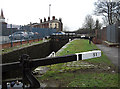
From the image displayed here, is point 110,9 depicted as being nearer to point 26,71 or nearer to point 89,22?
point 89,22

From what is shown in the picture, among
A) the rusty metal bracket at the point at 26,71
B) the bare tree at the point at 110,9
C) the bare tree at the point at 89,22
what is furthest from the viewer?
the bare tree at the point at 89,22

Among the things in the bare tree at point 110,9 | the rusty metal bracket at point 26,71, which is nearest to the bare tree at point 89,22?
the bare tree at point 110,9

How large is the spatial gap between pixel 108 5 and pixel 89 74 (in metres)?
35.0

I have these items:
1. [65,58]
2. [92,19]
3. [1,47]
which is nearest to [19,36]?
[1,47]

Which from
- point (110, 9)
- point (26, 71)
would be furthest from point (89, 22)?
point (26, 71)

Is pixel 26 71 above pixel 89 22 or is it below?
below

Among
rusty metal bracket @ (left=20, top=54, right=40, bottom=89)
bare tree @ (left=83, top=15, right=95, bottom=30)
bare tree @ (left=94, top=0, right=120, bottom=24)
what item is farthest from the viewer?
bare tree @ (left=83, top=15, right=95, bottom=30)

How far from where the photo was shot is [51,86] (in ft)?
13.3

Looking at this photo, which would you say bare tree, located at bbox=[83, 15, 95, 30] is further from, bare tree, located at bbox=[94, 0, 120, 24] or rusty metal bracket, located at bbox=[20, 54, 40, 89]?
rusty metal bracket, located at bbox=[20, 54, 40, 89]

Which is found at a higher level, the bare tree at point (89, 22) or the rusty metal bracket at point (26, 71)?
the bare tree at point (89, 22)

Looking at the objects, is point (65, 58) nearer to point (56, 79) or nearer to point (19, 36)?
point (56, 79)

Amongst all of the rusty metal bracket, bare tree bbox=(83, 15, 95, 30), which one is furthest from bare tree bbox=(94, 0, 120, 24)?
the rusty metal bracket

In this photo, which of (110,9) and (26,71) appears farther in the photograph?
(110,9)

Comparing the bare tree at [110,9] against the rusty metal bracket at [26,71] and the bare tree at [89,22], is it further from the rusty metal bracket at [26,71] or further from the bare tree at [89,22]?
the rusty metal bracket at [26,71]
